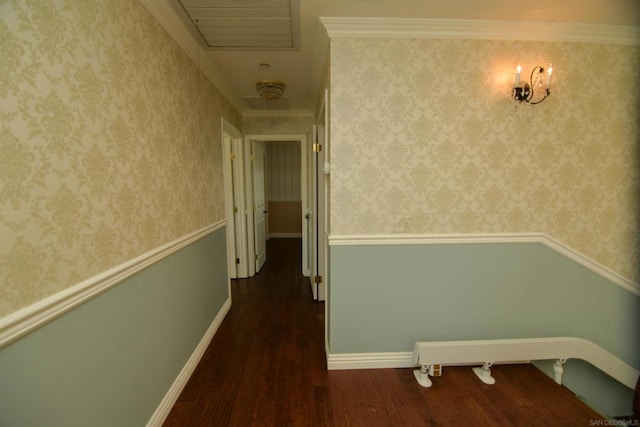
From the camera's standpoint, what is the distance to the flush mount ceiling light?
2.43 m

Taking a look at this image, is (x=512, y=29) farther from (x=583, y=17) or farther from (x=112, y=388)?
(x=112, y=388)

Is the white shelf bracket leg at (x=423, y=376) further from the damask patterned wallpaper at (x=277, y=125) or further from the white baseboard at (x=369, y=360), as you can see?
the damask patterned wallpaper at (x=277, y=125)

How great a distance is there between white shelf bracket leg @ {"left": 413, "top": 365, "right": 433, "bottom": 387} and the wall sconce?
197 centimetres

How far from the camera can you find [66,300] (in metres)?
0.93

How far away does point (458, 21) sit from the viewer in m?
1.71

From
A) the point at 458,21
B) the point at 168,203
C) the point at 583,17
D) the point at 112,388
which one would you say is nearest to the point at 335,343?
the point at 112,388

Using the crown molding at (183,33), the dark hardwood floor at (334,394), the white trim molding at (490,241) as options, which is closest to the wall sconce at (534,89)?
the white trim molding at (490,241)

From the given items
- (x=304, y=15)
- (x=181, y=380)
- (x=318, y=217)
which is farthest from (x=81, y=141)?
(x=318, y=217)

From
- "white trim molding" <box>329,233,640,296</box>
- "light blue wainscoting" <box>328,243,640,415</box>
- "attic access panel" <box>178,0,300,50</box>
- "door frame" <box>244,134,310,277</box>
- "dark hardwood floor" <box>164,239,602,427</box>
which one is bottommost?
"dark hardwood floor" <box>164,239,602,427</box>

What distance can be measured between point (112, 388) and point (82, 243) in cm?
67

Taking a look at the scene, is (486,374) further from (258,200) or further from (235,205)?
(258,200)

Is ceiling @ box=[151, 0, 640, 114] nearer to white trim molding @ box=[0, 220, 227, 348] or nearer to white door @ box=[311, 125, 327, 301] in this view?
white door @ box=[311, 125, 327, 301]

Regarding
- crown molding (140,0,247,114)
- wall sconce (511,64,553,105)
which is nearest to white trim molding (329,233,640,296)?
wall sconce (511,64,553,105)

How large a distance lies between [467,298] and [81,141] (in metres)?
2.38
